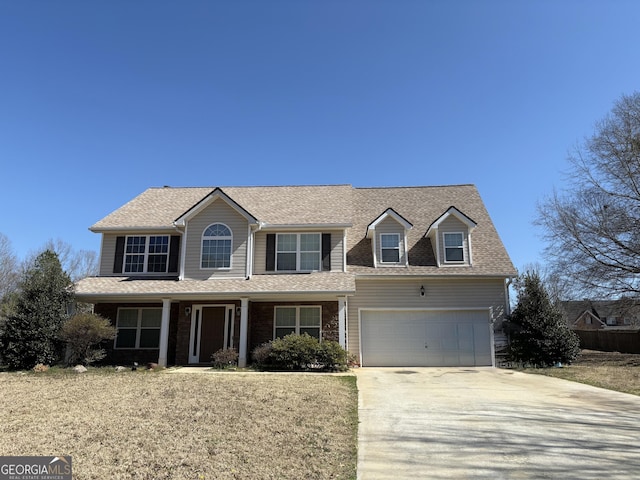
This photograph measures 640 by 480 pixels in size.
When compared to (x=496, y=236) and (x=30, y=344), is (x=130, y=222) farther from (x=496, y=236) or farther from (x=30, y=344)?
(x=496, y=236)

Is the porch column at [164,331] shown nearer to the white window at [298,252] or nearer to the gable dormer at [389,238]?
the white window at [298,252]

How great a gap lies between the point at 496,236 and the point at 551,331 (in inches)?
205

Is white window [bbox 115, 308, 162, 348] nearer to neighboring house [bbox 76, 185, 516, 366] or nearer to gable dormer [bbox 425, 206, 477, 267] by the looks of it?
neighboring house [bbox 76, 185, 516, 366]

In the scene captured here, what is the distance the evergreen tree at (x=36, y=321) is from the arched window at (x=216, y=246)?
A: 5.48 m

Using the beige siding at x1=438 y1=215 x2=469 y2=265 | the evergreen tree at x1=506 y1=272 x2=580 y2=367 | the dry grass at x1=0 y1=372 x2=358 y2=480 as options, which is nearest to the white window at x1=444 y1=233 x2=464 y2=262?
the beige siding at x1=438 y1=215 x2=469 y2=265

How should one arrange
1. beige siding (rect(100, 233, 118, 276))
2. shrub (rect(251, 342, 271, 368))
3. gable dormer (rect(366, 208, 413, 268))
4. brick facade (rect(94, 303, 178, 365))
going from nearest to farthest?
shrub (rect(251, 342, 271, 368))
brick facade (rect(94, 303, 178, 365))
beige siding (rect(100, 233, 118, 276))
gable dormer (rect(366, 208, 413, 268))

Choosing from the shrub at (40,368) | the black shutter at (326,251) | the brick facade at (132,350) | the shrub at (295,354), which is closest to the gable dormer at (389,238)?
the black shutter at (326,251)

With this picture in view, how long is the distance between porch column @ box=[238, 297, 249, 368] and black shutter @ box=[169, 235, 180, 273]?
389cm

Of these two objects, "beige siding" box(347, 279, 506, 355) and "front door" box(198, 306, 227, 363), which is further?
"beige siding" box(347, 279, 506, 355)

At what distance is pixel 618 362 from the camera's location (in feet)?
65.2

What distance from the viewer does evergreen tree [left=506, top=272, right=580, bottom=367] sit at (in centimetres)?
1731

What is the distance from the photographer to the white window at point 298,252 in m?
18.5

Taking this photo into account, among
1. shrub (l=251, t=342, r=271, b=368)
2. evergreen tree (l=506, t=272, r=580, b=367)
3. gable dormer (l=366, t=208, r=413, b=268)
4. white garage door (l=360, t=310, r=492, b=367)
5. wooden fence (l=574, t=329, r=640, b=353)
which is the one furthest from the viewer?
wooden fence (l=574, t=329, r=640, b=353)

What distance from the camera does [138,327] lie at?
60.5 feet
